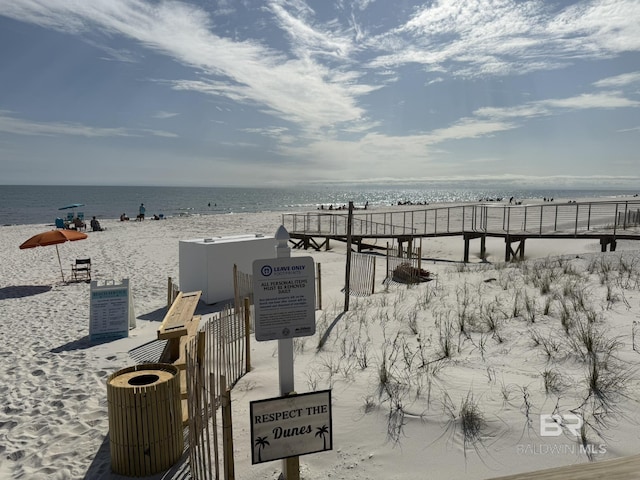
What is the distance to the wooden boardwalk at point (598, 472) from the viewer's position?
177 cm

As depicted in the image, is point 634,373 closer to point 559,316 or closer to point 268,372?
point 559,316

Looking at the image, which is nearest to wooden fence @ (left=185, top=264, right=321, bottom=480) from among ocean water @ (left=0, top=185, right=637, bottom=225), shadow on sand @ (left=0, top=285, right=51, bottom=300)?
shadow on sand @ (left=0, top=285, right=51, bottom=300)

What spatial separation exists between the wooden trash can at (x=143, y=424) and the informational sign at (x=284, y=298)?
1.32 meters

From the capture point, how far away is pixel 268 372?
646cm

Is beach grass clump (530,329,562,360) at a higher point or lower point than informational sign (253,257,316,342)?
lower

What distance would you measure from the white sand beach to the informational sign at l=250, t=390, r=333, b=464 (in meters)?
0.94

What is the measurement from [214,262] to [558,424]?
9.27m

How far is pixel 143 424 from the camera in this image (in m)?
4.09

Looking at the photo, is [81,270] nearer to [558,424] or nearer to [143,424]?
[143,424]

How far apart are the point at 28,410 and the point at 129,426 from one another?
254 cm

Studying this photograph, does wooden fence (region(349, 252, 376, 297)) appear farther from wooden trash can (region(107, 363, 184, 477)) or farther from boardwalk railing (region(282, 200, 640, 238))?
wooden trash can (region(107, 363, 184, 477))

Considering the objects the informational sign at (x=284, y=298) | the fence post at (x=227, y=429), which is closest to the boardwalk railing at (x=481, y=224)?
the informational sign at (x=284, y=298)

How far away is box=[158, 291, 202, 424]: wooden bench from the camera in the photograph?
561cm

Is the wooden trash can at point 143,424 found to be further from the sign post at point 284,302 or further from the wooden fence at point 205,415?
the sign post at point 284,302
